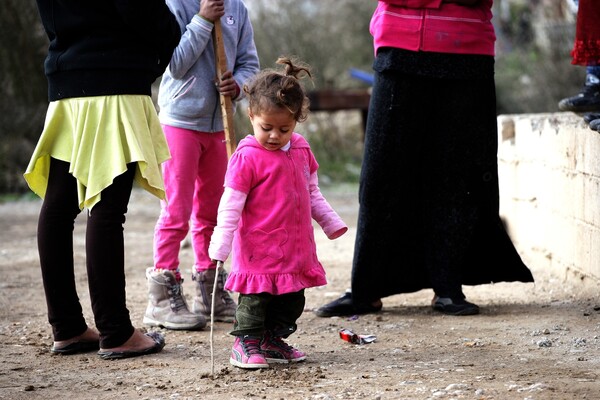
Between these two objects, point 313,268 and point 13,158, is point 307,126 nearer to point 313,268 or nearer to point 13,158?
point 13,158

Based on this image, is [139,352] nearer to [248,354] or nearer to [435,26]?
[248,354]

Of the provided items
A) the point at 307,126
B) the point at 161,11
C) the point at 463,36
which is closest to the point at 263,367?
the point at 161,11

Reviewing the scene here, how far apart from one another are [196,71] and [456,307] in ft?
5.65

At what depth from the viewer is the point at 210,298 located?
15.6 feet

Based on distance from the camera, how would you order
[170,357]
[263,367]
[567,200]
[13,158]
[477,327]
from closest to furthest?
[263,367]
[170,357]
[477,327]
[567,200]
[13,158]

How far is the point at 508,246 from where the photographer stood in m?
4.90

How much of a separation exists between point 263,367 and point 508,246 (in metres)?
Answer: 1.74

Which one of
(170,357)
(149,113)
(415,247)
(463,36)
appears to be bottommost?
(170,357)

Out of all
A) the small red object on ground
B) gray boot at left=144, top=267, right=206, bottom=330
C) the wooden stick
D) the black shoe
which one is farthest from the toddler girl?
the black shoe

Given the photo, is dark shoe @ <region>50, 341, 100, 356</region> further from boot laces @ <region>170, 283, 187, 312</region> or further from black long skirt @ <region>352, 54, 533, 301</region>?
black long skirt @ <region>352, 54, 533, 301</region>

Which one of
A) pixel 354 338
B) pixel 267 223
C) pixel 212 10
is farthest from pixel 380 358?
pixel 212 10

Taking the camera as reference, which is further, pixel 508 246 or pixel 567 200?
pixel 567 200

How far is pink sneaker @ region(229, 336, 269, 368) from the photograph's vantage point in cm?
372

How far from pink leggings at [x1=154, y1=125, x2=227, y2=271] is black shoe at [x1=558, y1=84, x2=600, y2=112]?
2.07 metres
